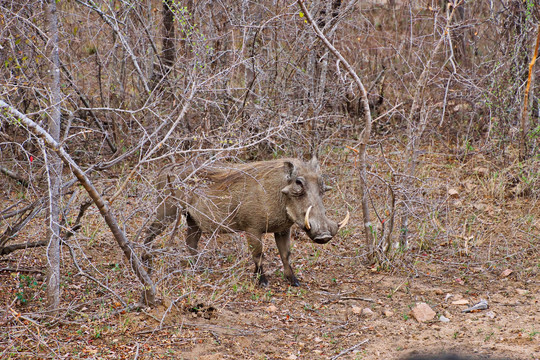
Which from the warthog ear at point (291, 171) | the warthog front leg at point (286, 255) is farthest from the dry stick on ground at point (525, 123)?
the warthog front leg at point (286, 255)

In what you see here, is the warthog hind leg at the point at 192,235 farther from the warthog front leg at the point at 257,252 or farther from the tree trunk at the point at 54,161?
the tree trunk at the point at 54,161

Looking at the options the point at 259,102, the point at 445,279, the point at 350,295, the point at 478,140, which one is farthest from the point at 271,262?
the point at 478,140

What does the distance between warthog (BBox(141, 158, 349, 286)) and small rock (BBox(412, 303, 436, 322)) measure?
100 centimetres

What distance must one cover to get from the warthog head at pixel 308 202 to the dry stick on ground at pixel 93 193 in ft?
5.26

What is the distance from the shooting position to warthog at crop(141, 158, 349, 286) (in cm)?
584

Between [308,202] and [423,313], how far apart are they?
143 centimetres

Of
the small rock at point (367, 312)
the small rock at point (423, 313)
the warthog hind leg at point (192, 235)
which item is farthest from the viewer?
the warthog hind leg at point (192, 235)

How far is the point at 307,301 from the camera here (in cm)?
590

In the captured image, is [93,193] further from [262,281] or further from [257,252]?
[262,281]

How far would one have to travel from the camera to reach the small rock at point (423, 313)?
542 cm

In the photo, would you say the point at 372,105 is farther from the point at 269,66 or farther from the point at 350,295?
the point at 350,295

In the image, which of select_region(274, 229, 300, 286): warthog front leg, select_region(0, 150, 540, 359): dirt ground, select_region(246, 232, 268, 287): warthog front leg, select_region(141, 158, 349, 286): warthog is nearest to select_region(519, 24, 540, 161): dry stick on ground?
select_region(0, 150, 540, 359): dirt ground

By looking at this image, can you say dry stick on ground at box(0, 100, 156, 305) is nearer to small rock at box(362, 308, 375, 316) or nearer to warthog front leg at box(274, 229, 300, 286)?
warthog front leg at box(274, 229, 300, 286)

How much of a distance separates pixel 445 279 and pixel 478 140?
13.1 ft
